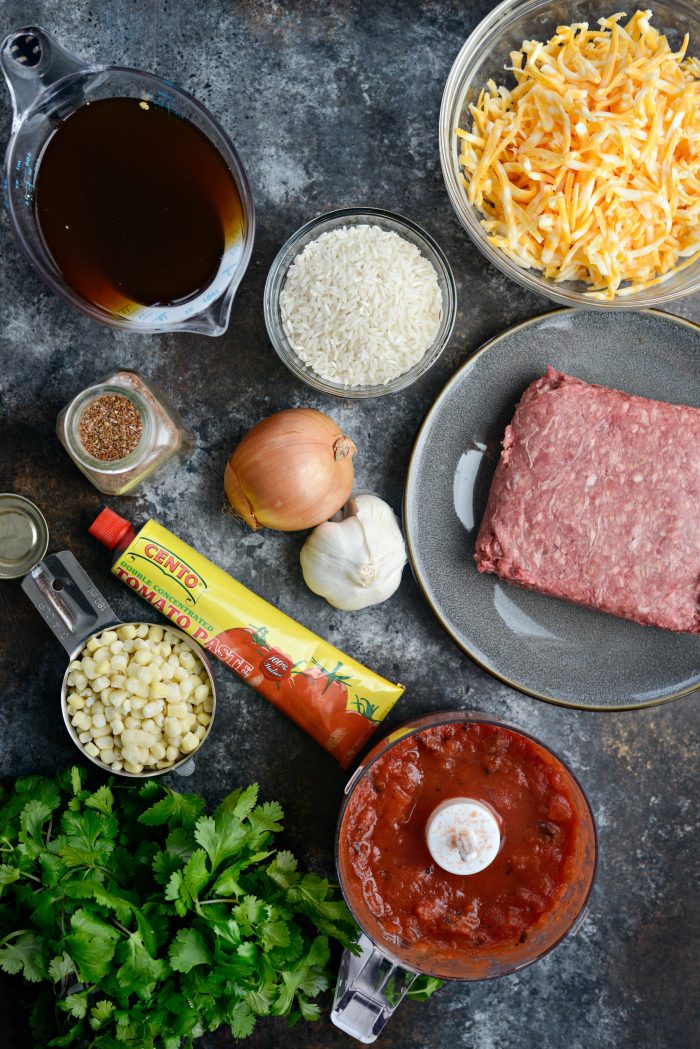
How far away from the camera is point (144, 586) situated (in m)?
2.04

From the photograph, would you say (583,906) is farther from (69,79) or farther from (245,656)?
(69,79)

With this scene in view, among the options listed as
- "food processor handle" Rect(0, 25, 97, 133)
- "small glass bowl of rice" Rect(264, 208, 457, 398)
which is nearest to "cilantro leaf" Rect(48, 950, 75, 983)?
"small glass bowl of rice" Rect(264, 208, 457, 398)

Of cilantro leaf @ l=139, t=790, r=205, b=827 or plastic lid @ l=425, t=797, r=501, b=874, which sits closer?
plastic lid @ l=425, t=797, r=501, b=874

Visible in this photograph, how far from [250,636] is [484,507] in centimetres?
69

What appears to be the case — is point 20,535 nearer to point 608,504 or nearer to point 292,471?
point 292,471

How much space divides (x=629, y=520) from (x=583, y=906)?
0.90 meters

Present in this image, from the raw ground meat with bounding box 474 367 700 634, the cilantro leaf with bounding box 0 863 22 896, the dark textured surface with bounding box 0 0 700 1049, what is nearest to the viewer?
the cilantro leaf with bounding box 0 863 22 896

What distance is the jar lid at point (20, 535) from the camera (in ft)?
6.86

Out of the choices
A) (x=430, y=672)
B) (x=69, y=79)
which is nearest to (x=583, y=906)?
(x=430, y=672)

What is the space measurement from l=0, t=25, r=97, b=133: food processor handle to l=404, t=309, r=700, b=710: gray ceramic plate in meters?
1.15

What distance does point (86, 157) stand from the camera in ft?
5.99

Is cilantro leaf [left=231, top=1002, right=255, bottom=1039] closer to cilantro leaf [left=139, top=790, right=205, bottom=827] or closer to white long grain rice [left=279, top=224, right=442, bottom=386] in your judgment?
cilantro leaf [left=139, top=790, right=205, bottom=827]

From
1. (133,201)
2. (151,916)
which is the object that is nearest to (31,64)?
(133,201)

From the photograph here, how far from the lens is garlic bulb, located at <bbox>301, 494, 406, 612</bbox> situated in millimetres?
1995
